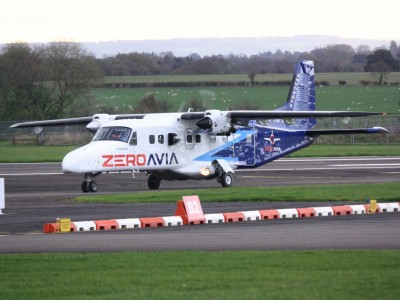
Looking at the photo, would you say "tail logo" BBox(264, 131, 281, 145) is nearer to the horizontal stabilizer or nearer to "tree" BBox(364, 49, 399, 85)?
the horizontal stabilizer

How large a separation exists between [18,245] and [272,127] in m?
21.1

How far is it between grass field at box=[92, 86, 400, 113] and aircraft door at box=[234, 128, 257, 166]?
A: 37.1 metres

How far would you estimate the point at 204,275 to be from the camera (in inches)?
623

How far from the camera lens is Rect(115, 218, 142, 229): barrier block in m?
22.4

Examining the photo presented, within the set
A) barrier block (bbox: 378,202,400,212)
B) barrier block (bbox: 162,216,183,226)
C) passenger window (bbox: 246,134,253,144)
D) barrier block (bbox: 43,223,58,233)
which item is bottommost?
passenger window (bbox: 246,134,253,144)

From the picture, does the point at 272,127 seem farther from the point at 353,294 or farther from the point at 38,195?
the point at 353,294

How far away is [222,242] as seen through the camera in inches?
769

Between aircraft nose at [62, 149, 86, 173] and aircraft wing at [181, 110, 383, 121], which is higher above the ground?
aircraft wing at [181, 110, 383, 121]

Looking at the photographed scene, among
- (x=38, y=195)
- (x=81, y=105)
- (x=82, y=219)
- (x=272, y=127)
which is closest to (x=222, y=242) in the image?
(x=82, y=219)

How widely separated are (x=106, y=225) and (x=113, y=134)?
1305 centimetres

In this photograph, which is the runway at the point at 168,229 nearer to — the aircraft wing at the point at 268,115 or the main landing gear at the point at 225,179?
the main landing gear at the point at 225,179

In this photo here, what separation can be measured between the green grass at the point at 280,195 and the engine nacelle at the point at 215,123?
368 cm

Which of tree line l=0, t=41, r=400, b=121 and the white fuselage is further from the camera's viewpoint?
tree line l=0, t=41, r=400, b=121

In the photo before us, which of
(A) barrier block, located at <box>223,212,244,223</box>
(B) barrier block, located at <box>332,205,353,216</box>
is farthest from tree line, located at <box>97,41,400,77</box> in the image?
(A) barrier block, located at <box>223,212,244,223</box>
